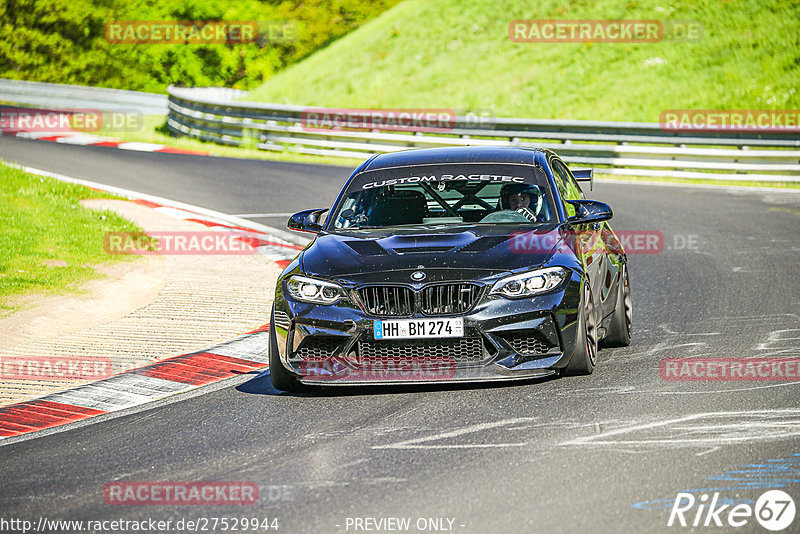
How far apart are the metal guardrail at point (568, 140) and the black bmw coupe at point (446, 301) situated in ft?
51.2

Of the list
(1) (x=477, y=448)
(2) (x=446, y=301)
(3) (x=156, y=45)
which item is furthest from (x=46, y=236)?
(3) (x=156, y=45)

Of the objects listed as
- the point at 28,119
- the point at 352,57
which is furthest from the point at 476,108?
the point at 28,119

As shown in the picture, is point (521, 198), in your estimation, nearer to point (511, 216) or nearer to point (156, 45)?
point (511, 216)

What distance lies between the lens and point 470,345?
7.30 m

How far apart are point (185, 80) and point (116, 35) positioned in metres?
5.87

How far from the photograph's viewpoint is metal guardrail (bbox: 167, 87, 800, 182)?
23.0 metres

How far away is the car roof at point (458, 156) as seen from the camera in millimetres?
9078

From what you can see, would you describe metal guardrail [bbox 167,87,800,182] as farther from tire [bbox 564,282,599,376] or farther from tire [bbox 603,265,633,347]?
tire [bbox 564,282,599,376]

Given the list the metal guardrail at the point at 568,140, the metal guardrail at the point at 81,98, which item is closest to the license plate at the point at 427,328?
the metal guardrail at the point at 568,140

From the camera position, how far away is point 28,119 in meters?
36.1

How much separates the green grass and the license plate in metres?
5.08

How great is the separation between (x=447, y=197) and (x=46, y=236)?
7064 millimetres

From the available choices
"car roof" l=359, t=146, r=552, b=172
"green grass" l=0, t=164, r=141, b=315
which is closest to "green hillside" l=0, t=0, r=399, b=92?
"green grass" l=0, t=164, r=141, b=315

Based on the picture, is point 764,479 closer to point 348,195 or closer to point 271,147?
point 348,195
